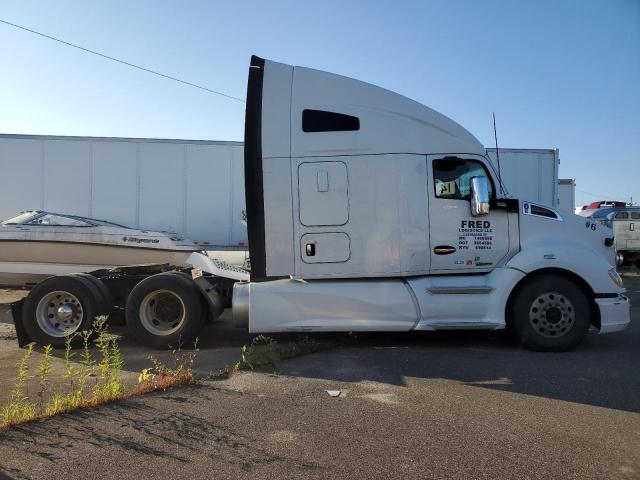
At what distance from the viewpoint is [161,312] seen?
6.63 meters

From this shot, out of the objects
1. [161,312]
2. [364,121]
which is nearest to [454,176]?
[364,121]

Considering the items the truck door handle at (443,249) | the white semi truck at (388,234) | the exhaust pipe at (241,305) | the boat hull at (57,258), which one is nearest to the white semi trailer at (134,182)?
the boat hull at (57,258)

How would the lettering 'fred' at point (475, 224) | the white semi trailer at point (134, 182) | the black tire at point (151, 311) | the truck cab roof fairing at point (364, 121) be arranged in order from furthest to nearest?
the white semi trailer at point (134, 182)
the black tire at point (151, 311)
the lettering 'fred' at point (475, 224)
the truck cab roof fairing at point (364, 121)

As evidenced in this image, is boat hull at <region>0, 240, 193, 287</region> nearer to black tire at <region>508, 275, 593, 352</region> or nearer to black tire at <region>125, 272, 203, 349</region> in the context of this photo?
black tire at <region>125, 272, 203, 349</region>

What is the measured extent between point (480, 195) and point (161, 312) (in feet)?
14.3

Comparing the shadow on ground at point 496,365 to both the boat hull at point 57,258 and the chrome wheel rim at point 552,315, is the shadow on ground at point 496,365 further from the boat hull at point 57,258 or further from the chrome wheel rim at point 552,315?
the boat hull at point 57,258

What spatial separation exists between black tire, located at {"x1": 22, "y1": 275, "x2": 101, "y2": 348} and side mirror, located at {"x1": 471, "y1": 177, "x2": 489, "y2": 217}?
16.2ft

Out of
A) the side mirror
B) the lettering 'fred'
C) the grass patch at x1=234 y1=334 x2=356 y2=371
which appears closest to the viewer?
the grass patch at x1=234 y1=334 x2=356 y2=371

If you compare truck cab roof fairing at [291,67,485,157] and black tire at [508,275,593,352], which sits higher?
truck cab roof fairing at [291,67,485,157]

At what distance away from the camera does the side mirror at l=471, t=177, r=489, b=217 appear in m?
5.95

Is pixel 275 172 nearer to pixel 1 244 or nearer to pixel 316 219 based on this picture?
pixel 316 219

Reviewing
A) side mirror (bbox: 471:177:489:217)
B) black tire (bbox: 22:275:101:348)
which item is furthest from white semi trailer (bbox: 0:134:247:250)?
side mirror (bbox: 471:177:489:217)

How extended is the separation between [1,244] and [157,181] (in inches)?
185

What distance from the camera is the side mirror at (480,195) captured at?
234 inches
